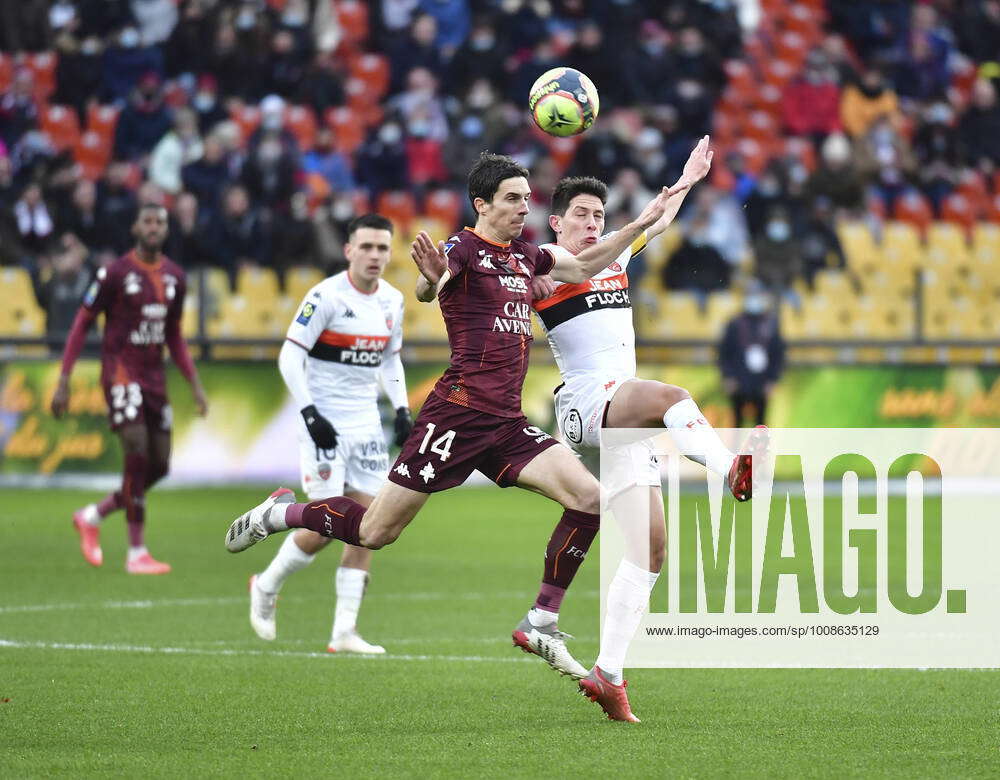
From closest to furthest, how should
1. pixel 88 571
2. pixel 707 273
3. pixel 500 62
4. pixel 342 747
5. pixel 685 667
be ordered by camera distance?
pixel 342 747, pixel 685 667, pixel 88 571, pixel 707 273, pixel 500 62

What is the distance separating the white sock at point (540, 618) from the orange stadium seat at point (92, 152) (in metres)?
15.0

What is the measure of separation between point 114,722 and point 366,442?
340cm

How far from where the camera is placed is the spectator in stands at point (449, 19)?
23.5 m

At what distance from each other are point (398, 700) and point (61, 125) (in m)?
15.9

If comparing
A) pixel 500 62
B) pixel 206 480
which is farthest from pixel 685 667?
pixel 500 62

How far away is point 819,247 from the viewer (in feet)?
69.0

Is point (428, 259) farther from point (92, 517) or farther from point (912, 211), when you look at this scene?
point (912, 211)

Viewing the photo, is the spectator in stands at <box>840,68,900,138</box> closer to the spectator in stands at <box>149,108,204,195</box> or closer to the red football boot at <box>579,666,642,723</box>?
the spectator in stands at <box>149,108,204,195</box>

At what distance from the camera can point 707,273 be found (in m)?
20.1

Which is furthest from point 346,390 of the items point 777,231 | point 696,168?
point 777,231

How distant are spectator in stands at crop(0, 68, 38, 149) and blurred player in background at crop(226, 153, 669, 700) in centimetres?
1502

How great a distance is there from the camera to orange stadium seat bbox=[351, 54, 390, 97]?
75.4ft

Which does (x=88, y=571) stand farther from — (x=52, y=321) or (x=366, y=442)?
(x=52, y=321)

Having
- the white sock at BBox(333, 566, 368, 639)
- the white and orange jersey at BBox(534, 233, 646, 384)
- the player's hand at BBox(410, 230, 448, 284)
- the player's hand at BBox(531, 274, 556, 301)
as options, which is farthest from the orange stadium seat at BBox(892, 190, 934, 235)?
the player's hand at BBox(410, 230, 448, 284)
